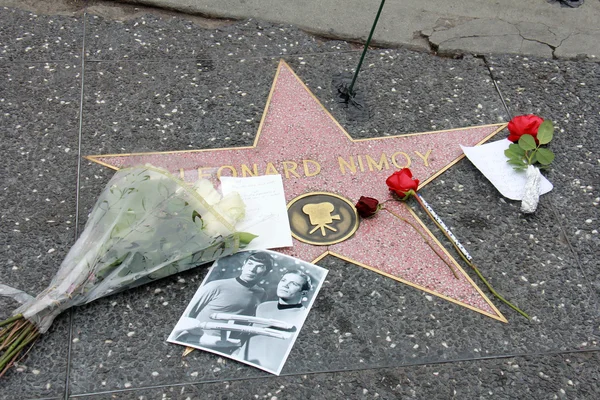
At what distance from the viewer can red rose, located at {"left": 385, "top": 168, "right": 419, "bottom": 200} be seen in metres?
2.33

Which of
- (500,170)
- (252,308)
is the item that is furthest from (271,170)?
(500,170)

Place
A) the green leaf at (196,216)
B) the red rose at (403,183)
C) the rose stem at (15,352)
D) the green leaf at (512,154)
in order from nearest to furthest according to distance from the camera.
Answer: the rose stem at (15,352) → the green leaf at (196,216) → the red rose at (403,183) → the green leaf at (512,154)

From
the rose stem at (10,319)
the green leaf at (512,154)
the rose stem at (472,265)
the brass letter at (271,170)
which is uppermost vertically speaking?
the green leaf at (512,154)

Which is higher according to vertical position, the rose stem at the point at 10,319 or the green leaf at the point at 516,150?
the green leaf at the point at 516,150

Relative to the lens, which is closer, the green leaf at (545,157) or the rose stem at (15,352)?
the rose stem at (15,352)

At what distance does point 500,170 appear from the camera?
8.32ft

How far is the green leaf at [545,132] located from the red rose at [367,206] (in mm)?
862

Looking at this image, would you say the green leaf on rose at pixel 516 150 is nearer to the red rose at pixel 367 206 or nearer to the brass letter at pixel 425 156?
the brass letter at pixel 425 156

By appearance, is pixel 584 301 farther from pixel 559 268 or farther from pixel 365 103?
pixel 365 103

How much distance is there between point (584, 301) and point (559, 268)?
155mm

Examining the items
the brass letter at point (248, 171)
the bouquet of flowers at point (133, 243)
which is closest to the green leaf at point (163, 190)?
the bouquet of flowers at point (133, 243)

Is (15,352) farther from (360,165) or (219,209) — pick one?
(360,165)

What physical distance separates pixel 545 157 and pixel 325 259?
3.68 ft

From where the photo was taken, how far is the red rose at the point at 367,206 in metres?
2.26
